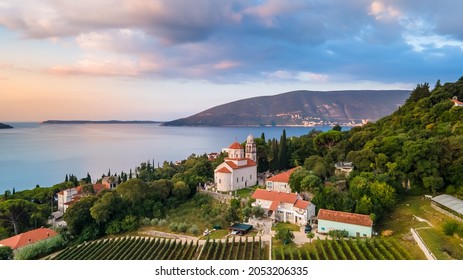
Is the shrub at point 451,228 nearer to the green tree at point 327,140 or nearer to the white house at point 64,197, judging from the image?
the green tree at point 327,140

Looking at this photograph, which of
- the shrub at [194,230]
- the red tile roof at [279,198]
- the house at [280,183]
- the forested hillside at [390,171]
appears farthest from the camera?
the house at [280,183]

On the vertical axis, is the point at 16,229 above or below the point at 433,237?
below

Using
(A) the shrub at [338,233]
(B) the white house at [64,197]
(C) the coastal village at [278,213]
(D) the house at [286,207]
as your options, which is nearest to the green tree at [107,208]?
(C) the coastal village at [278,213]

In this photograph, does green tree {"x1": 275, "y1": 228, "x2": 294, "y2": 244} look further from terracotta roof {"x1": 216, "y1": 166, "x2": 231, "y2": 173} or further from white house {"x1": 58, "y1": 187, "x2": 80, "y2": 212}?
white house {"x1": 58, "y1": 187, "x2": 80, "y2": 212}

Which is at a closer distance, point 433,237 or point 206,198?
point 433,237

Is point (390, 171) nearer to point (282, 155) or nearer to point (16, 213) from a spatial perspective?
point (282, 155)
